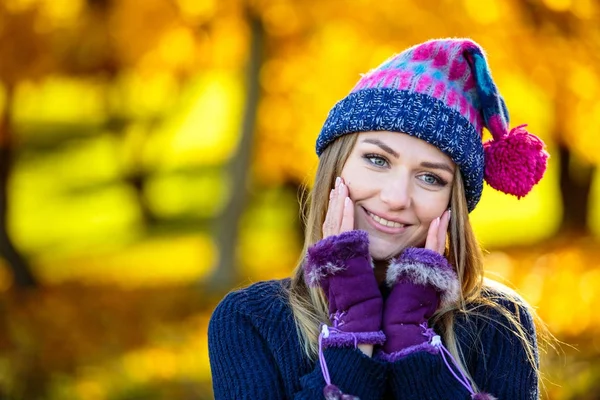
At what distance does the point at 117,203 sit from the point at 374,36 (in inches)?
398

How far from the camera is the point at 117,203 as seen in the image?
50.5ft

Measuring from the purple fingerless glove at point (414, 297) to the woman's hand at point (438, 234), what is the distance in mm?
57

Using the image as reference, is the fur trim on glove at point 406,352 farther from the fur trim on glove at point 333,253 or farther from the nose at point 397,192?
the nose at point 397,192

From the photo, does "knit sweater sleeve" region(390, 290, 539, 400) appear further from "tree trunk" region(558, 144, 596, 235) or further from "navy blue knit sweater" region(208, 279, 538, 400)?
"tree trunk" region(558, 144, 596, 235)

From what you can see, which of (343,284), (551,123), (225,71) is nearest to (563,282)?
(551,123)

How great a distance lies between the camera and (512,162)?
113 inches

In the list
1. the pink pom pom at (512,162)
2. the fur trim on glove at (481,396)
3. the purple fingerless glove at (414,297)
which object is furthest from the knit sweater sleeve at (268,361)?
the pink pom pom at (512,162)

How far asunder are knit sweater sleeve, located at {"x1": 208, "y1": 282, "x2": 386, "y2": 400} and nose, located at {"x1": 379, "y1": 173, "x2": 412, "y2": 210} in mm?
472

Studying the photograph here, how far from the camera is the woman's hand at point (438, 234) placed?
2.71 m

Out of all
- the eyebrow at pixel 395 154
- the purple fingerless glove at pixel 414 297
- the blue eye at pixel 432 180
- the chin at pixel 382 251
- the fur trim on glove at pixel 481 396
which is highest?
the eyebrow at pixel 395 154

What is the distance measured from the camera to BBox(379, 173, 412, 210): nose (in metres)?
2.59

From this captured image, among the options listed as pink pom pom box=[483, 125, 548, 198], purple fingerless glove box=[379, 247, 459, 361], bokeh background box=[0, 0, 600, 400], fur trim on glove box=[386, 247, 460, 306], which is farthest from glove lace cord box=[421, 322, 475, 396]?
bokeh background box=[0, 0, 600, 400]

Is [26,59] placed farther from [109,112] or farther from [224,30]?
[109,112]

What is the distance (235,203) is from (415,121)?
552 cm
